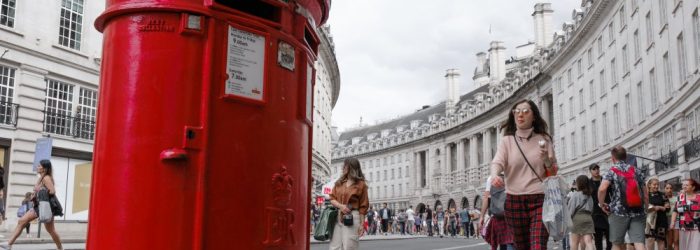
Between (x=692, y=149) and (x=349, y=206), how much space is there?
22.0 m

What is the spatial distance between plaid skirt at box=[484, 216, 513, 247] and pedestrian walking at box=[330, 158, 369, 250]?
166 cm

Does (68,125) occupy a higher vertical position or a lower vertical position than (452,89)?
lower

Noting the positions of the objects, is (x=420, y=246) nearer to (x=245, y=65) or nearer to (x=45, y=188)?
(x=45, y=188)

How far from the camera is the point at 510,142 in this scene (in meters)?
5.68

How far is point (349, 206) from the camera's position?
7.73 meters

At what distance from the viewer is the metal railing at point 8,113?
19938mm

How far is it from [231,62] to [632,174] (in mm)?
7316

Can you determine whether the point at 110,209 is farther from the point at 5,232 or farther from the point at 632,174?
the point at 5,232

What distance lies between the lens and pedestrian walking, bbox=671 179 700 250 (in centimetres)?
1048

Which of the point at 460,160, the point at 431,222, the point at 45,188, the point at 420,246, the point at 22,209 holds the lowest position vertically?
the point at 420,246

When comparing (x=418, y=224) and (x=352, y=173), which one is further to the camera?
(x=418, y=224)

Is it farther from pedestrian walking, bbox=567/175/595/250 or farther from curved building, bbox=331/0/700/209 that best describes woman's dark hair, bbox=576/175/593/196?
curved building, bbox=331/0/700/209

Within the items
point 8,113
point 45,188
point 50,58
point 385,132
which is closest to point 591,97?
point 50,58

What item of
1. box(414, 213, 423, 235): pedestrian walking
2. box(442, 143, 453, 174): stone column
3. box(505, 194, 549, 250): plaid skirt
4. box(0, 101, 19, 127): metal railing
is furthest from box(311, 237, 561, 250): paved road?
box(442, 143, 453, 174): stone column
